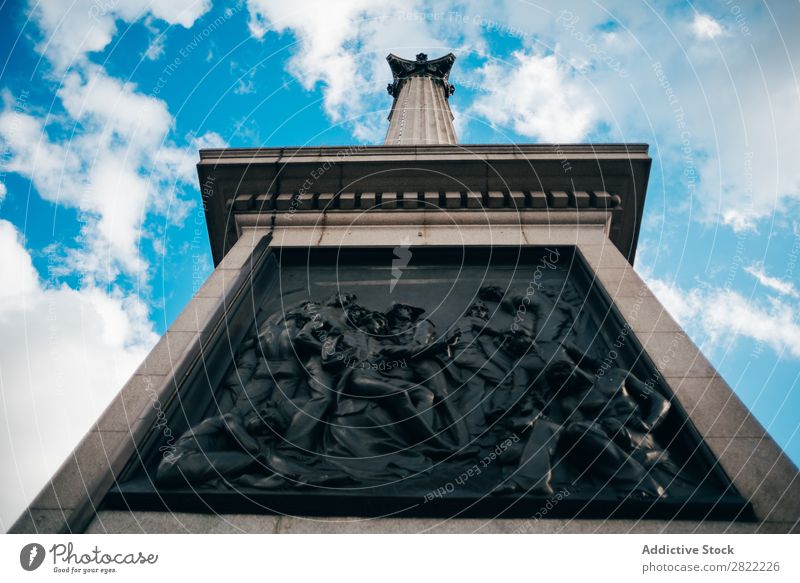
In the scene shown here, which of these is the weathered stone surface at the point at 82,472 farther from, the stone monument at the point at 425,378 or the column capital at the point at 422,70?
the column capital at the point at 422,70

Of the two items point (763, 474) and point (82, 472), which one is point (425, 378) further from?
point (82, 472)

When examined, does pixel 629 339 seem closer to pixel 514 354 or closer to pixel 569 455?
pixel 514 354

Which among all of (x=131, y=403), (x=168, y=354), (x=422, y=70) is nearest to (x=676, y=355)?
(x=168, y=354)

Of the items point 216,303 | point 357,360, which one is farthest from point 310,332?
point 216,303

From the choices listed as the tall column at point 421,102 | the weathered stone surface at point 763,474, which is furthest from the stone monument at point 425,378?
the tall column at point 421,102

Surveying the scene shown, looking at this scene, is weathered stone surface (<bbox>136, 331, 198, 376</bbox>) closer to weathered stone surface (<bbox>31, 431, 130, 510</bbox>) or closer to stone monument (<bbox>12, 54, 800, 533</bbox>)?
stone monument (<bbox>12, 54, 800, 533</bbox>)

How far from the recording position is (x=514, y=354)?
25.0ft

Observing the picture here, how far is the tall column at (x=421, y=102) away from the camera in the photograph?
17172mm

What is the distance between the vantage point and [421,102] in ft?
67.5

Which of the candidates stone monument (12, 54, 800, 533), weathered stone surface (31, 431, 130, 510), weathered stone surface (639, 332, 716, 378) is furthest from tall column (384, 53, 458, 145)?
weathered stone surface (31, 431, 130, 510)

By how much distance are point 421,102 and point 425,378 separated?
15437 mm

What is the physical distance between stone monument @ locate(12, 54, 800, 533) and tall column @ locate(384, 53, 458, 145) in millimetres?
5511

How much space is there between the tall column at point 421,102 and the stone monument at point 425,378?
5.51 m

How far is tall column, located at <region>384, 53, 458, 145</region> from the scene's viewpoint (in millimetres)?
17172
